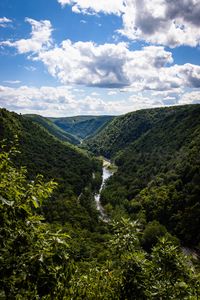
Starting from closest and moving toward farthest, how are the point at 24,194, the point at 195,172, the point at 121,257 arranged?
the point at 24,194 → the point at 121,257 → the point at 195,172

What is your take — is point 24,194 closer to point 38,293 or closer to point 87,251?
point 38,293

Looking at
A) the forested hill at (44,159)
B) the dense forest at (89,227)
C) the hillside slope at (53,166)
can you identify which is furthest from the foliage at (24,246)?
the forested hill at (44,159)

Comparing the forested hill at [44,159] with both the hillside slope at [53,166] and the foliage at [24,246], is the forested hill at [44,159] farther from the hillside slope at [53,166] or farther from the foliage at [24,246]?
the foliage at [24,246]

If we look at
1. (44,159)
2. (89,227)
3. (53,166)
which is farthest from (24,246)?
(44,159)

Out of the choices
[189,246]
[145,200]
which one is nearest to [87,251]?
[189,246]

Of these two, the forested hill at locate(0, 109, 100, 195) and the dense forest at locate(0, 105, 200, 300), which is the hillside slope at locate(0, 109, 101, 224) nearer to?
the forested hill at locate(0, 109, 100, 195)

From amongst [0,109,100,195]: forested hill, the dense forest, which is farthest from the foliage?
[0,109,100,195]: forested hill
